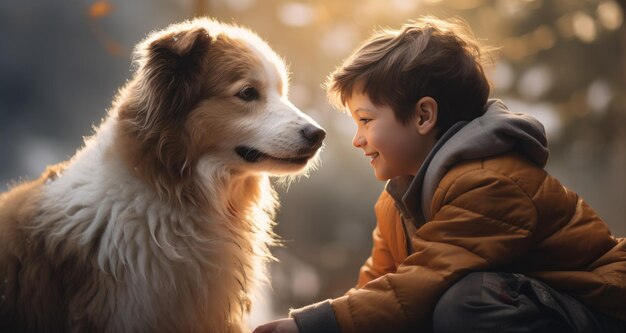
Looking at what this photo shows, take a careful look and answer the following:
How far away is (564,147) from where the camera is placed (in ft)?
23.4

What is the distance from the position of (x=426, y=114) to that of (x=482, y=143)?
0.34m

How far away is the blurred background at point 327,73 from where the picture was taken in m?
4.76

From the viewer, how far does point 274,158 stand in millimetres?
2467

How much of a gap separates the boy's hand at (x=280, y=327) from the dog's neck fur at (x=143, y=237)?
0.38 m

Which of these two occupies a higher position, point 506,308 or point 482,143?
point 482,143

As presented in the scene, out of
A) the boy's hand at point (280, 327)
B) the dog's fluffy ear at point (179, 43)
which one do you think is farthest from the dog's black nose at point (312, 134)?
the boy's hand at point (280, 327)

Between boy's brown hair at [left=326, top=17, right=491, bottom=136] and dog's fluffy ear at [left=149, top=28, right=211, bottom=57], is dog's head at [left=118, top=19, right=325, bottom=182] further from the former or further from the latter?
boy's brown hair at [left=326, top=17, right=491, bottom=136]

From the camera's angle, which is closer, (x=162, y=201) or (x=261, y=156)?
(x=162, y=201)

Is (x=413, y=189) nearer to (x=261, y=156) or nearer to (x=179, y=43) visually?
(x=261, y=156)

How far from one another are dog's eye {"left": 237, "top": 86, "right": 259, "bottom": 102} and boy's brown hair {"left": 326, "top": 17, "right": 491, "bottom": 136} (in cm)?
41

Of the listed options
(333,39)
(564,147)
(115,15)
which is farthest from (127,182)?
(564,147)

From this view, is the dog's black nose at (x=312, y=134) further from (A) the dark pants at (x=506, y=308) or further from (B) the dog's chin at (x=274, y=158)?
(A) the dark pants at (x=506, y=308)

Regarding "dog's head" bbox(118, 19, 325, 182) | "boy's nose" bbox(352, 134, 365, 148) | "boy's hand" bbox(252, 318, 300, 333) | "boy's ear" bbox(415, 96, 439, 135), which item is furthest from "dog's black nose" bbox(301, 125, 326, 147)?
"boy's hand" bbox(252, 318, 300, 333)

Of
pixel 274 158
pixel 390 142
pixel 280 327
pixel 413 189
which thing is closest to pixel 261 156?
pixel 274 158
